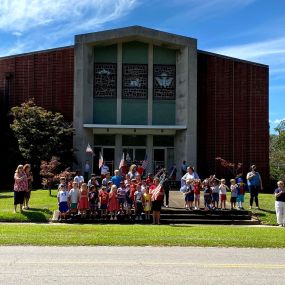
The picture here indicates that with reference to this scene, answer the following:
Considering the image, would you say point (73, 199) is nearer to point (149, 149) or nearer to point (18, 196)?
point (18, 196)

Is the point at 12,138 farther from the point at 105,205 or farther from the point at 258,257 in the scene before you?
the point at 258,257

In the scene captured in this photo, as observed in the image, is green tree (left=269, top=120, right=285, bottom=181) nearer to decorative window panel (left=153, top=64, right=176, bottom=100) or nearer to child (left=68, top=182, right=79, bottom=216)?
decorative window panel (left=153, top=64, right=176, bottom=100)

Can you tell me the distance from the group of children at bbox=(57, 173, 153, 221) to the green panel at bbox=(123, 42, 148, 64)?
1754 centimetres

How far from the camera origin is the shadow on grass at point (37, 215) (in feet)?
57.8

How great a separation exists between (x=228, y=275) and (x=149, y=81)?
27403 millimetres

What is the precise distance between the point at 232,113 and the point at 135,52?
8027 mm

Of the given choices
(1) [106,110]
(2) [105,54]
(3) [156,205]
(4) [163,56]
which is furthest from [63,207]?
(4) [163,56]

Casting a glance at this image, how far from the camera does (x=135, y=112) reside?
34.4 m

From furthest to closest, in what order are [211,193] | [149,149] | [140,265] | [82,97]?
[149,149], [82,97], [211,193], [140,265]

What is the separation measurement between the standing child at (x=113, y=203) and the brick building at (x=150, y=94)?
15118 millimetres

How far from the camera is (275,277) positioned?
764 centimetres

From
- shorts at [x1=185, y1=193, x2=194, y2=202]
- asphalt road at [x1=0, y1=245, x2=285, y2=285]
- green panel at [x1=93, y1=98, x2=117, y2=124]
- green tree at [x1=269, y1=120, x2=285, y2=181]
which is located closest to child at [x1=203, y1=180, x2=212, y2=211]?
shorts at [x1=185, y1=193, x2=194, y2=202]

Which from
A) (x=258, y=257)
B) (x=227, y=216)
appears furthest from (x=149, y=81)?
(x=258, y=257)

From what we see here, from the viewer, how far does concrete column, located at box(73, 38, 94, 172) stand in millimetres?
32812
